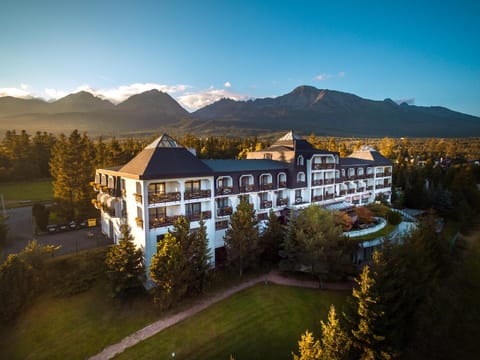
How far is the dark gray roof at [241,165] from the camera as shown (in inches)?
1195

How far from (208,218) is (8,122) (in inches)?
7355

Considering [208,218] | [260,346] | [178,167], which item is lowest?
[260,346]

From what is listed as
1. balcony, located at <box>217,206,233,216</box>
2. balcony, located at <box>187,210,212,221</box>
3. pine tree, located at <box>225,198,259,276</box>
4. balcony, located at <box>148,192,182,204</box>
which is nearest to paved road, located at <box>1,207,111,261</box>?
balcony, located at <box>148,192,182,204</box>

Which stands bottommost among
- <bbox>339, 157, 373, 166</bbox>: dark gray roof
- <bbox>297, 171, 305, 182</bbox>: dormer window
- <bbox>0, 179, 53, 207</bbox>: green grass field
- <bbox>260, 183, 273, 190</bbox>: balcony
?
<bbox>0, 179, 53, 207</bbox>: green grass field

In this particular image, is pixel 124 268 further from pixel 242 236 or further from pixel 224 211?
pixel 224 211

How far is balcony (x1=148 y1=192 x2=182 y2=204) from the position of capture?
79.6 feet

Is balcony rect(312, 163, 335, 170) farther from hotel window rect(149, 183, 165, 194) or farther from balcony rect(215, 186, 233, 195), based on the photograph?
hotel window rect(149, 183, 165, 194)

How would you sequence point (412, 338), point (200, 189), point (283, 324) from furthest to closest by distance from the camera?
point (200, 189), point (283, 324), point (412, 338)

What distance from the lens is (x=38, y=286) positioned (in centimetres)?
2333

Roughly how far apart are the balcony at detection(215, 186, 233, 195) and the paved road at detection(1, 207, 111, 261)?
582 inches

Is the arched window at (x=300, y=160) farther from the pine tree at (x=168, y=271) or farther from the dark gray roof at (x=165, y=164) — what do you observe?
the pine tree at (x=168, y=271)

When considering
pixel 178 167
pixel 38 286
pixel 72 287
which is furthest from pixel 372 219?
pixel 38 286

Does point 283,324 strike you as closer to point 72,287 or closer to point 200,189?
point 200,189

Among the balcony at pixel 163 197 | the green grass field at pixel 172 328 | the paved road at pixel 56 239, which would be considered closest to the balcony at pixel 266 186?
the balcony at pixel 163 197
